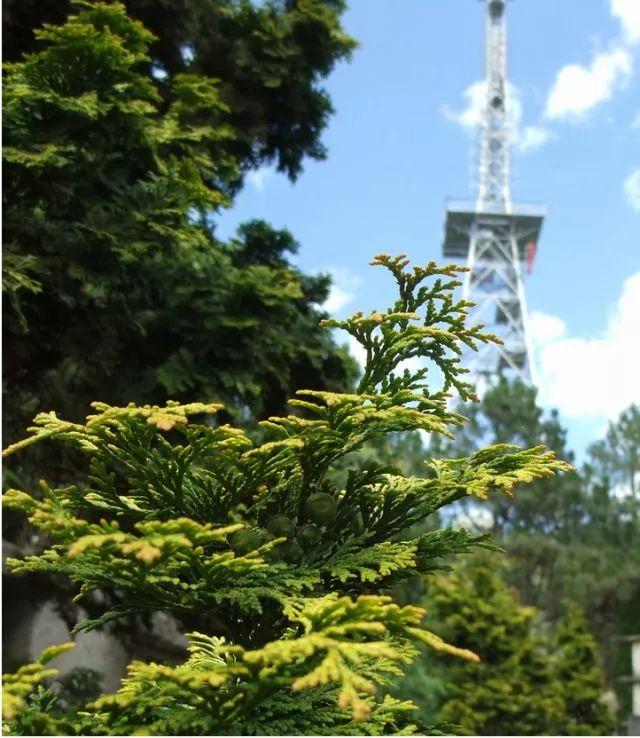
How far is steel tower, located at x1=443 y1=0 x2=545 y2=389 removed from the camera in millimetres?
43219

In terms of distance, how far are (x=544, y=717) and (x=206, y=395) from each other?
10874 millimetres

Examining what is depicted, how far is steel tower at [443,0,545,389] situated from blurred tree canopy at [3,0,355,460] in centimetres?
3466

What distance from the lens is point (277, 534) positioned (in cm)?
256

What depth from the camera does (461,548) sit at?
2717 mm

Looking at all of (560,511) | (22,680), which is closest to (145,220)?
(22,680)

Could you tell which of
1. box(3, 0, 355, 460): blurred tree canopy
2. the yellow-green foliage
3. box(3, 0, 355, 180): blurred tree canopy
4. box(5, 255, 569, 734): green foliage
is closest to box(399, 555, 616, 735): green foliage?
box(3, 0, 355, 460): blurred tree canopy

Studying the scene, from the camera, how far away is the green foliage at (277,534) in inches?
78.2

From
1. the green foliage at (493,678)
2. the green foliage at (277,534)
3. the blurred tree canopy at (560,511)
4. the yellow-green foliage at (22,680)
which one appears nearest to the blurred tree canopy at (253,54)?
the green foliage at (277,534)

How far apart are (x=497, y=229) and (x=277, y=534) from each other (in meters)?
45.3

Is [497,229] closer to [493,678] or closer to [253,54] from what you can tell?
[493,678]

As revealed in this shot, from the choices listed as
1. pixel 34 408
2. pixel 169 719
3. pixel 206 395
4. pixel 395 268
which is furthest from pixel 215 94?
pixel 169 719

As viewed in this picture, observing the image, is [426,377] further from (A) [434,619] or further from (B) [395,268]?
(A) [434,619]

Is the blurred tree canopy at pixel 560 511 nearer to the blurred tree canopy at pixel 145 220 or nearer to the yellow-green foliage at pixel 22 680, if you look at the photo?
the blurred tree canopy at pixel 145 220

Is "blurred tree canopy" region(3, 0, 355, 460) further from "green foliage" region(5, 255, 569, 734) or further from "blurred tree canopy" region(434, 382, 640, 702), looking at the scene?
"blurred tree canopy" region(434, 382, 640, 702)
